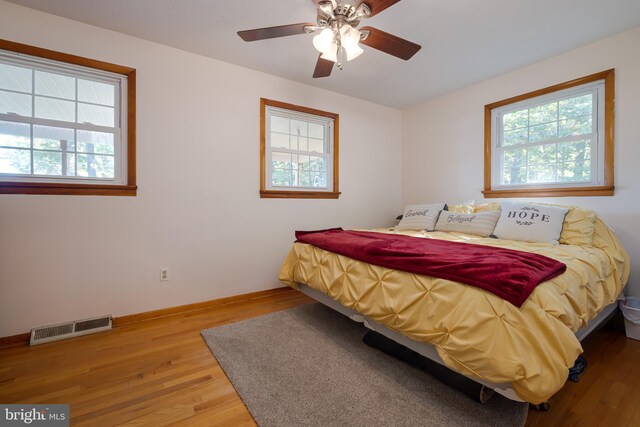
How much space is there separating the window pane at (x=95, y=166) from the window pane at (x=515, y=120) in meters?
4.04

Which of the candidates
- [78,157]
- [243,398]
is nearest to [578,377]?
[243,398]

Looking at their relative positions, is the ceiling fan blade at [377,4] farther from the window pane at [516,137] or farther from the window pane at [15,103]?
the window pane at [15,103]

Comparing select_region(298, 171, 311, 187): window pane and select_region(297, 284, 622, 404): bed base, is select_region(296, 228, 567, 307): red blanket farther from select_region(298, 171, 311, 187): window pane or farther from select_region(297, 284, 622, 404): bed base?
select_region(298, 171, 311, 187): window pane

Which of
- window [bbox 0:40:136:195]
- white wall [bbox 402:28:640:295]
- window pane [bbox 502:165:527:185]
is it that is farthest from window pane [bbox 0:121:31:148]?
window pane [bbox 502:165:527:185]

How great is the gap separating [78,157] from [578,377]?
377 cm

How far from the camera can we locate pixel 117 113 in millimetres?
2396

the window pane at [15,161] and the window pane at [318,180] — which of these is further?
the window pane at [318,180]

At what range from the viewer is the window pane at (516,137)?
9.85 ft

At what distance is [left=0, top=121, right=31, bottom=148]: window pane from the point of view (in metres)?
2.02

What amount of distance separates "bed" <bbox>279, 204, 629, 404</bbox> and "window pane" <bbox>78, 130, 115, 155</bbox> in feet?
6.67

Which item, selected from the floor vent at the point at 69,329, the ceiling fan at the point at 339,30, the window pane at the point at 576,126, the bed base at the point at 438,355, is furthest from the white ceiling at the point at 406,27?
the floor vent at the point at 69,329

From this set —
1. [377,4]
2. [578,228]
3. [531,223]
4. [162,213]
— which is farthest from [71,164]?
[578,228]

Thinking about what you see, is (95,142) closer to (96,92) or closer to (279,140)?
(96,92)

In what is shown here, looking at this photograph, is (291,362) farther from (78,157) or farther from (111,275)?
(78,157)
